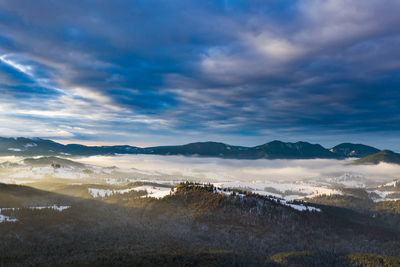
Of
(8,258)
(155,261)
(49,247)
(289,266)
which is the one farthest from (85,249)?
(289,266)

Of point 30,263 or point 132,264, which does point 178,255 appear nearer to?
point 132,264

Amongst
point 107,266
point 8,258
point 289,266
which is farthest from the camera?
point 289,266

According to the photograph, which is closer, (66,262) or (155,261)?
(66,262)

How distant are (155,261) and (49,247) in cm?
8662

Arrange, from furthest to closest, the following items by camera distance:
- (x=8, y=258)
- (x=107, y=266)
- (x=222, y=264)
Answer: (x=222, y=264) → (x=8, y=258) → (x=107, y=266)

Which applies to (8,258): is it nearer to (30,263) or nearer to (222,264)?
A: (30,263)

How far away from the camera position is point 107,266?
505 feet

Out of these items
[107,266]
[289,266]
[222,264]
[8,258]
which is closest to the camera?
[107,266]

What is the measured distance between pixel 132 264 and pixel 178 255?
3367cm

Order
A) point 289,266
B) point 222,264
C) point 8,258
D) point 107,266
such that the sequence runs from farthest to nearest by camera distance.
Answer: point 289,266, point 222,264, point 8,258, point 107,266

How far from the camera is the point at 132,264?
161875 mm

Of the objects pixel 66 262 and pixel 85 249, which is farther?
pixel 85 249

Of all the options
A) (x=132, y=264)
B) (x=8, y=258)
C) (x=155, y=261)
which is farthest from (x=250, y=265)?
(x=8, y=258)

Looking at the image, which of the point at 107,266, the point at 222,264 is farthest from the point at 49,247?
the point at 222,264
